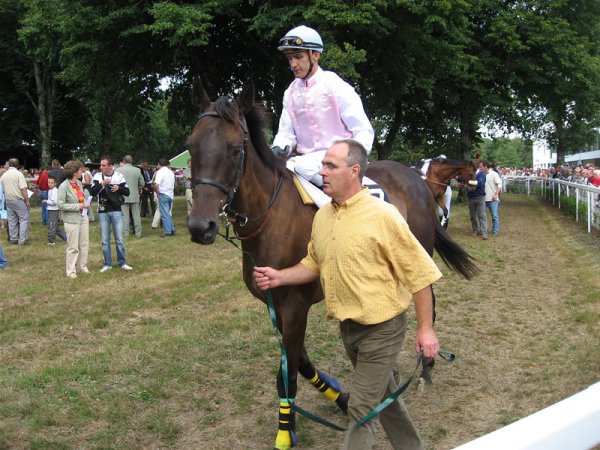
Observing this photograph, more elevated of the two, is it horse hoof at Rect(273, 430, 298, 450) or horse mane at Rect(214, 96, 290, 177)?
horse mane at Rect(214, 96, 290, 177)

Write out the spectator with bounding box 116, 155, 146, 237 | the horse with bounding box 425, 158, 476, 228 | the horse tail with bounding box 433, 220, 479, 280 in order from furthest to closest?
the spectator with bounding box 116, 155, 146, 237 < the horse with bounding box 425, 158, 476, 228 < the horse tail with bounding box 433, 220, 479, 280

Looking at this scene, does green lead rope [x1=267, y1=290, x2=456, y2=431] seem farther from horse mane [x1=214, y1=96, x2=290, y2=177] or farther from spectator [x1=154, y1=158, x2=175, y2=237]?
spectator [x1=154, y1=158, x2=175, y2=237]

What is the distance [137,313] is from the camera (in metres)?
7.68

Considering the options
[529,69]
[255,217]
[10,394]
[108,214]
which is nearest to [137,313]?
[10,394]

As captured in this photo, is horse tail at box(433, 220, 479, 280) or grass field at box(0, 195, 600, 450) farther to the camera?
horse tail at box(433, 220, 479, 280)

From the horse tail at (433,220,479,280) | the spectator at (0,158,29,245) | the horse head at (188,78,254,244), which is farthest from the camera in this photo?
the spectator at (0,158,29,245)

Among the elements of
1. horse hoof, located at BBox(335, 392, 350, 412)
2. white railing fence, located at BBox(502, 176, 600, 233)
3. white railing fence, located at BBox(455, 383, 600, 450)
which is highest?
white railing fence, located at BBox(455, 383, 600, 450)

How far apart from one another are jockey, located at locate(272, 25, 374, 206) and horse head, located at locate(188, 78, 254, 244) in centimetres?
60

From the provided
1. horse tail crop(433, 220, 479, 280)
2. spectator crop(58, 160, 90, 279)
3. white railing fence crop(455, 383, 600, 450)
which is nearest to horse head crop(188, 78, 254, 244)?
white railing fence crop(455, 383, 600, 450)

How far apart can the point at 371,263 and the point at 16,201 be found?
1352cm

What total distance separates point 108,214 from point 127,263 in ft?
4.41

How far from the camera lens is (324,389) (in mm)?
4371

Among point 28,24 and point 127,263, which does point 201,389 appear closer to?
point 127,263

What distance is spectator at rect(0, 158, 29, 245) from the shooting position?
1388cm
